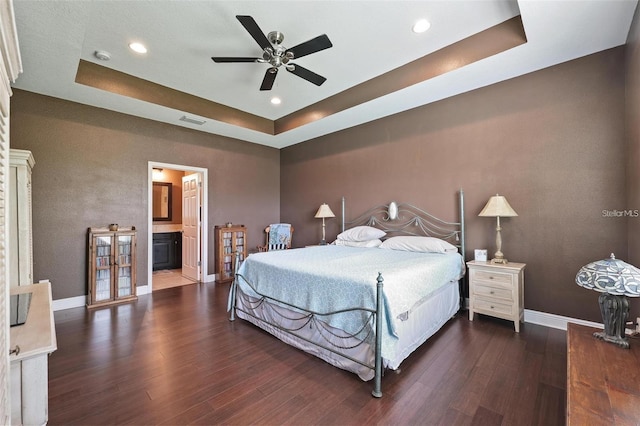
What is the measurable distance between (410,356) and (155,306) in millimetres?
3415

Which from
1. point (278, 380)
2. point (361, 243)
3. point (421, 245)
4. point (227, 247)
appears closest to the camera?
point (278, 380)

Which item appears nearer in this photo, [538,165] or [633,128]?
[633,128]

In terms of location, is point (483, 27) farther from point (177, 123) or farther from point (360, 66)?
point (177, 123)

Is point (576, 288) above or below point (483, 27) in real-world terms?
below

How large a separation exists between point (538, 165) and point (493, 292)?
1.54 meters

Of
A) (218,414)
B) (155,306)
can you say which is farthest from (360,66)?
(155,306)

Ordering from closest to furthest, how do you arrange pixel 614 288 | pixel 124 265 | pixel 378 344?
pixel 614 288 → pixel 378 344 → pixel 124 265

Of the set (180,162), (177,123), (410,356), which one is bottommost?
(410,356)

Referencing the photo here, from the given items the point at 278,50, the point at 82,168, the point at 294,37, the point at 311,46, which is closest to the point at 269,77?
the point at 278,50

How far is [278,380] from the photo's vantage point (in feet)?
7.05

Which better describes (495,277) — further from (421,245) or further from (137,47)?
(137,47)

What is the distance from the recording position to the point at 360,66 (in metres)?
3.53

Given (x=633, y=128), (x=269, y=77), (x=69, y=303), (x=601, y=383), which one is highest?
(x=269, y=77)

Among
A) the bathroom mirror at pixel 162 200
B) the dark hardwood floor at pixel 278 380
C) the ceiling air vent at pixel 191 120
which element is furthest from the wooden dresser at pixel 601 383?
the bathroom mirror at pixel 162 200
